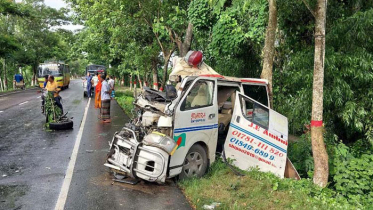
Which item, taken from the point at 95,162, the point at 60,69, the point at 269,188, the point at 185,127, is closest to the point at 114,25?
the point at 95,162

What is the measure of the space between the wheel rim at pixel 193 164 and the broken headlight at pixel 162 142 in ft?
2.37

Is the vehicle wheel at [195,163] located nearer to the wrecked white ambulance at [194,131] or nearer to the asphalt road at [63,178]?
the wrecked white ambulance at [194,131]

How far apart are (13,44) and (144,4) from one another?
17.3 metres

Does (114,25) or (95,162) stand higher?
(114,25)

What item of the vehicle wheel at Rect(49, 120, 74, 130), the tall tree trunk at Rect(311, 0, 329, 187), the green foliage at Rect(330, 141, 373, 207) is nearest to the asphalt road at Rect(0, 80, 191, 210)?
the vehicle wheel at Rect(49, 120, 74, 130)

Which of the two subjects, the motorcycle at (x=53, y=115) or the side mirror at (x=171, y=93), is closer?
the side mirror at (x=171, y=93)

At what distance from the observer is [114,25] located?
53.9 ft

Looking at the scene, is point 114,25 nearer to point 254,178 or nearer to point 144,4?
point 144,4

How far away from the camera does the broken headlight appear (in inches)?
213

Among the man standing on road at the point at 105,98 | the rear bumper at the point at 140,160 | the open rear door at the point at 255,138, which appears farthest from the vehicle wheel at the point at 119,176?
the man standing on road at the point at 105,98

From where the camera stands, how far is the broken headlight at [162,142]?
17.7ft

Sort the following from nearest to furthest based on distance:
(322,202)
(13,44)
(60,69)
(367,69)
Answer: (322,202) → (367,69) → (13,44) → (60,69)

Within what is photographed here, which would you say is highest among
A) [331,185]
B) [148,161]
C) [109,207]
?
[148,161]

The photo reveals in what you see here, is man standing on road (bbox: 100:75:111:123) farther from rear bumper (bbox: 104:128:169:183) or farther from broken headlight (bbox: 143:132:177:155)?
broken headlight (bbox: 143:132:177:155)
